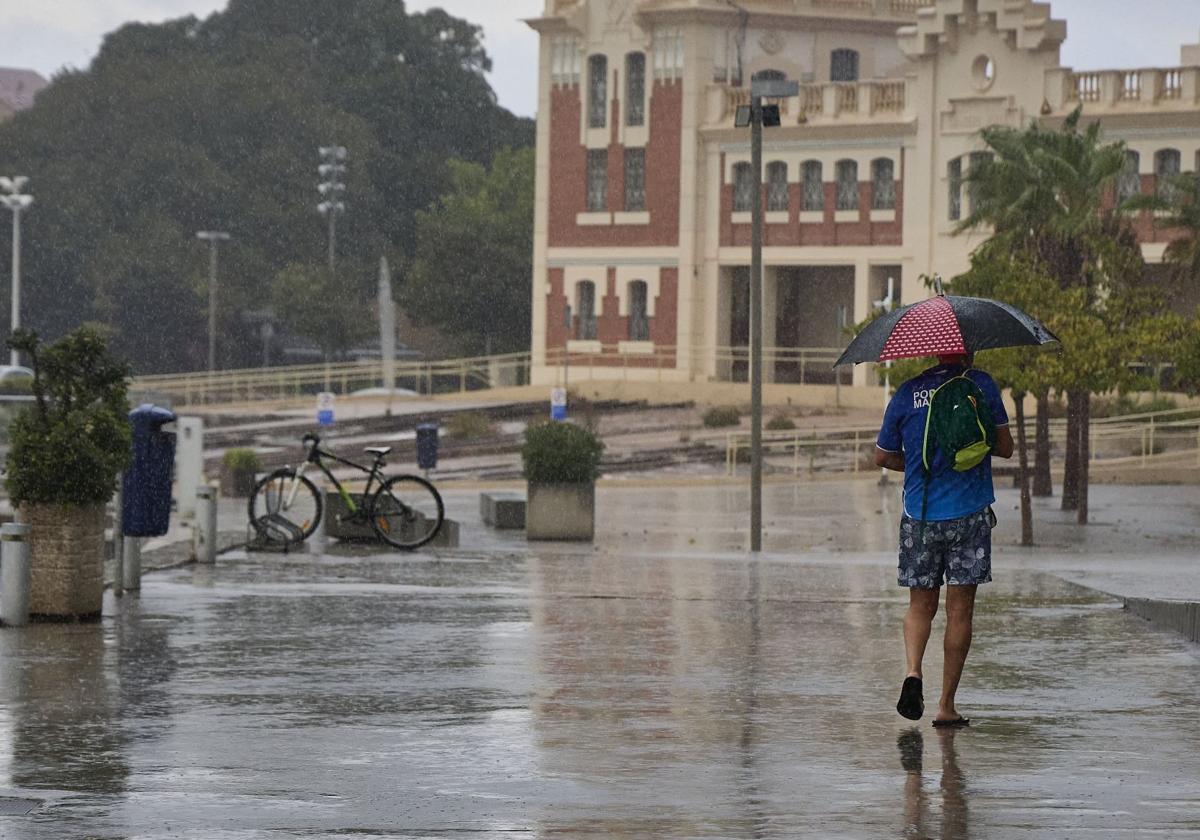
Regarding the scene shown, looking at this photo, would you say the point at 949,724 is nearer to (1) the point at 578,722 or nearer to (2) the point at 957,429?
(2) the point at 957,429

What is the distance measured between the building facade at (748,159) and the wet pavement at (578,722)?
2005 inches

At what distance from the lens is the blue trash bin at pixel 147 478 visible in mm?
16234

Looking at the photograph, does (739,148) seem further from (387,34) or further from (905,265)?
(387,34)

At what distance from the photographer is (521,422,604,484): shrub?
82.1 ft

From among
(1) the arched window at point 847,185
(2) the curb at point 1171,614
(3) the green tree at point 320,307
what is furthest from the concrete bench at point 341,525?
(3) the green tree at point 320,307

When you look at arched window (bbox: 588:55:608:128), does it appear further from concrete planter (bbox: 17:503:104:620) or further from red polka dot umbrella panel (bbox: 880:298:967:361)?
red polka dot umbrella panel (bbox: 880:298:967:361)

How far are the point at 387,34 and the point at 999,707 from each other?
334ft

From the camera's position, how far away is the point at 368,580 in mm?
18516

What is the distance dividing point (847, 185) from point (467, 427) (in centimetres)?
1596

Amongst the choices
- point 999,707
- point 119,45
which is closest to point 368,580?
point 999,707

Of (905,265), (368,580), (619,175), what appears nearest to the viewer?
(368,580)

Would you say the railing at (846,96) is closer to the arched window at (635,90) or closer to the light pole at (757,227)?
the arched window at (635,90)

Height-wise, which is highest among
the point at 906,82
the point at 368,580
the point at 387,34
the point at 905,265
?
the point at 387,34

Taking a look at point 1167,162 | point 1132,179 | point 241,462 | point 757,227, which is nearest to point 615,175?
point 1132,179
